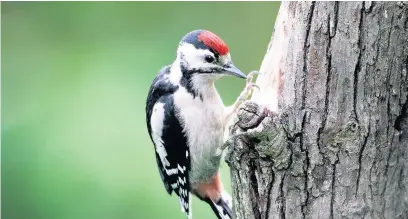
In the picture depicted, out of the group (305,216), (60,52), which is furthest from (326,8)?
(60,52)

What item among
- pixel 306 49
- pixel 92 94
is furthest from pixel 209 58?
pixel 92 94

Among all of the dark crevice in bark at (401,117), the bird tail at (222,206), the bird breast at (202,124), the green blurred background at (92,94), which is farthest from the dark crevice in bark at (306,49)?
the green blurred background at (92,94)

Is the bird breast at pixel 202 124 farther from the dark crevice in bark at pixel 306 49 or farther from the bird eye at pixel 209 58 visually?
the dark crevice in bark at pixel 306 49

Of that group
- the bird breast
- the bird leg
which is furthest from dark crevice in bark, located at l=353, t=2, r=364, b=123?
the bird breast

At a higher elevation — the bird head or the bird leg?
the bird head

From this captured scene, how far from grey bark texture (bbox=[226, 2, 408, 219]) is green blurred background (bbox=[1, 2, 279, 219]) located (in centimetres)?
154

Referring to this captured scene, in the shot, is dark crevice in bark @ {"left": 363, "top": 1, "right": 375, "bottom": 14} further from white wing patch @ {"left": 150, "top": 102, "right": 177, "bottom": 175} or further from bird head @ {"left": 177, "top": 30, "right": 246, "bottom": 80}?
white wing patch @ {"left": 150, "top": 102, "right": 177, "bottom": 175}

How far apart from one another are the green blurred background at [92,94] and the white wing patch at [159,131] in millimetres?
795

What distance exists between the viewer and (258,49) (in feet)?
15.5

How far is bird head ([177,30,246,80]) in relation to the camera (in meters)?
2.57

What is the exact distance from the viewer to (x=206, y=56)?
8.50 ft

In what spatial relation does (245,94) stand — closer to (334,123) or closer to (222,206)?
(222,206)

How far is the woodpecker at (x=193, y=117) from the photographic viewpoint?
2.61 metres

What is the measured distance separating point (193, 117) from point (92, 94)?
172 cm
